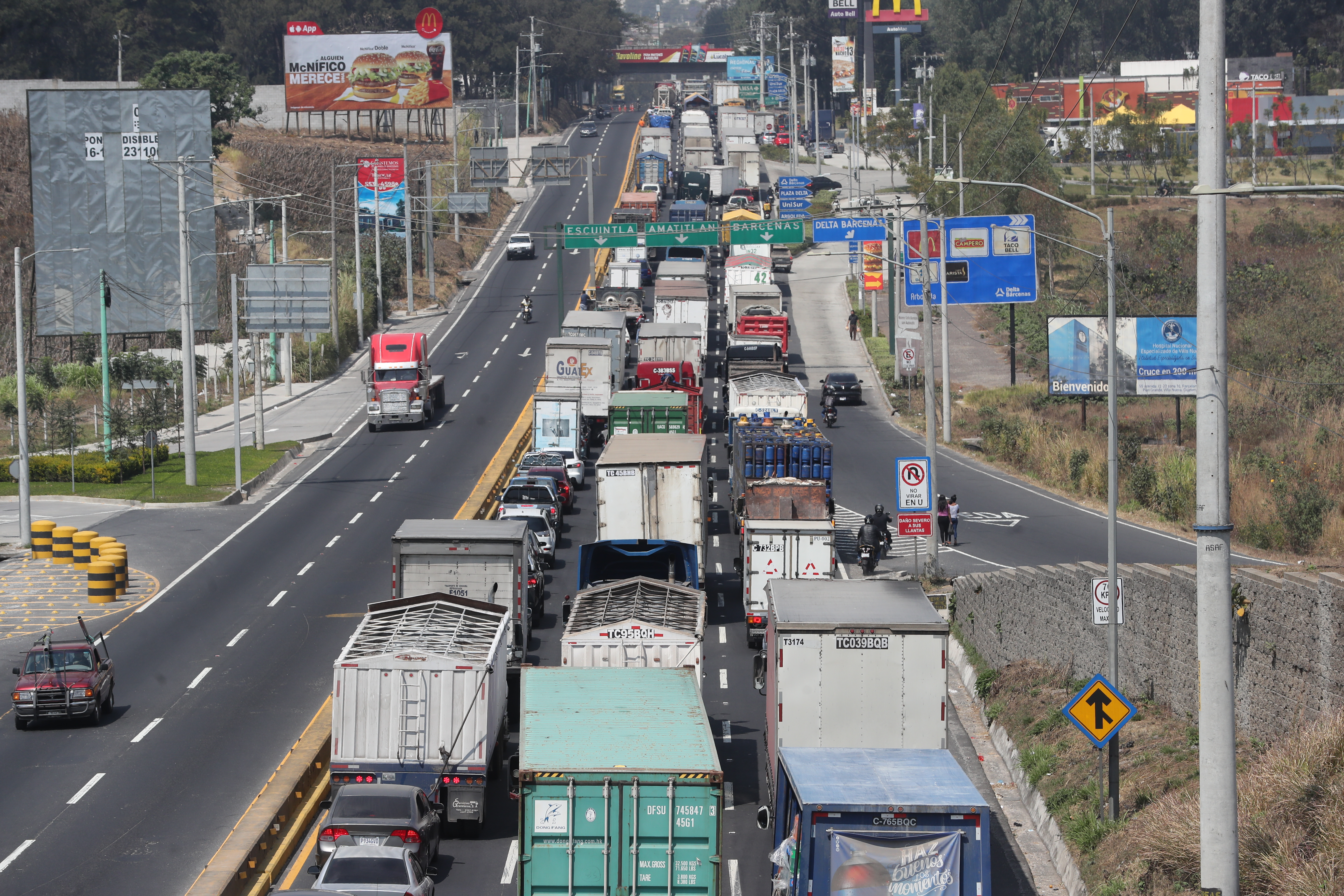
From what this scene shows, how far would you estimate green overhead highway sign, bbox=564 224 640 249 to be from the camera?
75.9 metres

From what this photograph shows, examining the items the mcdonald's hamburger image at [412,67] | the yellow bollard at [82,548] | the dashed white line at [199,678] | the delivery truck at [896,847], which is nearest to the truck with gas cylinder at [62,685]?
the dashed white line at [199,678]

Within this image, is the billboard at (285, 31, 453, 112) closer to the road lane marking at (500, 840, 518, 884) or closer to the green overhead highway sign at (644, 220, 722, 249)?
the green overhead highway sign at (644, 220, 722, 249)

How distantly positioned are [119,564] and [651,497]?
13820 millimetres

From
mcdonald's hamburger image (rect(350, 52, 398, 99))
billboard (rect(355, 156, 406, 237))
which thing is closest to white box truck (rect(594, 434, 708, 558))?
billboard (rect(355, 156, 406, 237))

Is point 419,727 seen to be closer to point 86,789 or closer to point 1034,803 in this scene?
point 86,789

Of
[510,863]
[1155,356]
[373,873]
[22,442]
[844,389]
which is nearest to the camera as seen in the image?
[373,873]

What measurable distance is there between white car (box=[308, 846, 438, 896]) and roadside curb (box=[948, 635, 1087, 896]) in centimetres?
815

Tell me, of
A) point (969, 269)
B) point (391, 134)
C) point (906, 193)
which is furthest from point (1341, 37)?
point (969, 269)

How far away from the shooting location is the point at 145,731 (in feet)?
91.5

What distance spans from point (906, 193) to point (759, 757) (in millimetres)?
105101

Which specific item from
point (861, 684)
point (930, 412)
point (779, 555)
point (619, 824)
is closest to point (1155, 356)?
point (930, 412)

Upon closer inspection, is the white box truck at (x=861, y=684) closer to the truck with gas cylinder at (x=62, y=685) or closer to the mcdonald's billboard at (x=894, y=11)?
the truck with gas cylinder at (x=62, y=685)

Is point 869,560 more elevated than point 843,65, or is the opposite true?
point 843,65

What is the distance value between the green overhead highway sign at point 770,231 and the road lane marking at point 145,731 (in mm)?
50512
